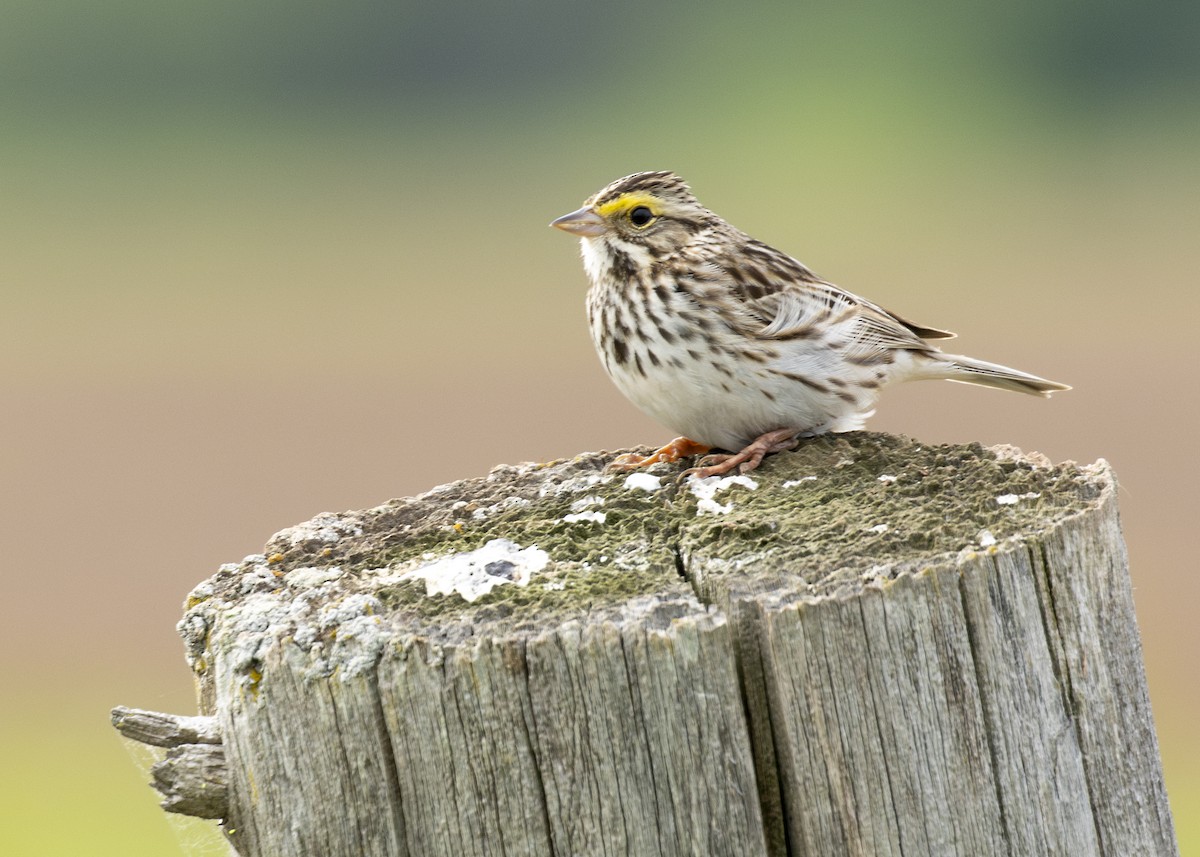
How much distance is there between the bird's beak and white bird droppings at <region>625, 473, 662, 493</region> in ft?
4.14

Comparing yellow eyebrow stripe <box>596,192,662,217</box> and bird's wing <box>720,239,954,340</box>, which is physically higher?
yellow eyebrow stripe <box>596,192,662,217</box>

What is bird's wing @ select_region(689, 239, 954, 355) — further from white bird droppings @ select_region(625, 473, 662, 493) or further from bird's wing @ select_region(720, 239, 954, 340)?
white bird droppings @ select_region(625, 473, 662, 493)

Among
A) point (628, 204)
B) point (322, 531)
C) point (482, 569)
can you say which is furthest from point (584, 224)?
point (482, 569)

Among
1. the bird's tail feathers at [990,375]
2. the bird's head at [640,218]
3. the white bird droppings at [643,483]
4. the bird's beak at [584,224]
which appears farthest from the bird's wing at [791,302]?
the white bird droppings at [643,483]

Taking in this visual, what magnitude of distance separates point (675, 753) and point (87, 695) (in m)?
10.8

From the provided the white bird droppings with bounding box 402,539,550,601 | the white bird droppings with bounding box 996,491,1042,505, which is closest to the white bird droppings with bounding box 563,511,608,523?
the white bird droppings with bounding box 402,539,550,601

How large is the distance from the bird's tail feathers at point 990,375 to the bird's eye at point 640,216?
42.5 inches

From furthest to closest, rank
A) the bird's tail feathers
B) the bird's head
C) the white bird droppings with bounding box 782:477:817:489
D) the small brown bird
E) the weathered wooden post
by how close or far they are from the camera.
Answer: the bird's tail feathers < the bird's head < the small brown bird < the white bird droppings with bounding box 782:477:817:489 < the weathered wooden post

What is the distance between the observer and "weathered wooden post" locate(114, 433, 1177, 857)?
113 inches

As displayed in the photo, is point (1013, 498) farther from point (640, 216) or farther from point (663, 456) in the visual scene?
point (640, 216)

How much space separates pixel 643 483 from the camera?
3.96 meters

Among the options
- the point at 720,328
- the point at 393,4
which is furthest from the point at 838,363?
the point at 393,4

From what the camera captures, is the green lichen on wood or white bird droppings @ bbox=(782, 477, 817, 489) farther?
white bird droppings @ bbox=(782, 477, 817, 489)

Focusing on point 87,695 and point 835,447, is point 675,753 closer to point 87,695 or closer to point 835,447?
point 835,447
